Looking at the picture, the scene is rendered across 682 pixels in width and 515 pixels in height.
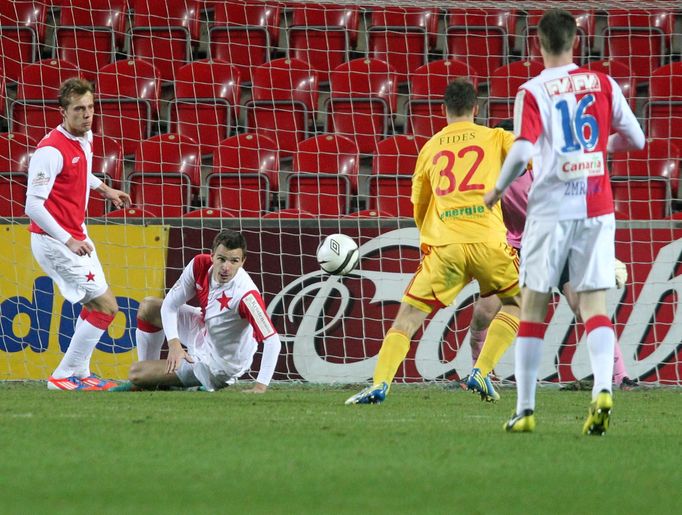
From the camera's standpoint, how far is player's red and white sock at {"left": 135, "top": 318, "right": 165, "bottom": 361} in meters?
7.70

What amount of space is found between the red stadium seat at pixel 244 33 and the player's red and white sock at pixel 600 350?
21.5ft

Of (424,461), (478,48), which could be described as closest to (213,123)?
(478,48)

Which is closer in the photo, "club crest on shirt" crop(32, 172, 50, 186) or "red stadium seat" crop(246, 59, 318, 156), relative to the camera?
"club crest on shirt" crop(32, 172, 50, 186)

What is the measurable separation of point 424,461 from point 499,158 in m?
2.86

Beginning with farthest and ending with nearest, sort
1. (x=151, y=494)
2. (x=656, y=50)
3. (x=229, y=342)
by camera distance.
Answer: (x=656, y=50) < (x=229, y=342) < (x=151, y=494)

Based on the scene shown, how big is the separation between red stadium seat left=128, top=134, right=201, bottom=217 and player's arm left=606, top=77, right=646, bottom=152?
15.6ft

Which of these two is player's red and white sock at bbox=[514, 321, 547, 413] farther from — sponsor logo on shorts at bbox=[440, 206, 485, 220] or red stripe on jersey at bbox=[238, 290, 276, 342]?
red stripe on jersey at bbox=[238, 290, 276, 342]

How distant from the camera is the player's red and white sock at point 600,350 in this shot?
4785mm

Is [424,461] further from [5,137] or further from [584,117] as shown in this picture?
[5,137]

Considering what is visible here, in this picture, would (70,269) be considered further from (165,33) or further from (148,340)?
(165,33)

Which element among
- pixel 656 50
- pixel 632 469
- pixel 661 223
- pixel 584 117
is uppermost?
pixel 656 50

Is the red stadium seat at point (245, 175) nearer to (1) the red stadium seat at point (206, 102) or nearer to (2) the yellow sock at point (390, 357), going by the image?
(1) the red stadium seat at point (206, 102)

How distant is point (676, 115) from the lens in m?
10.2

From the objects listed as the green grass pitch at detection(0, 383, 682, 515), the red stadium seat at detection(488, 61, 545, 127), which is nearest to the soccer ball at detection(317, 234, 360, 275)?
the green grass pitch at detection(0, 383, 682, 515)
